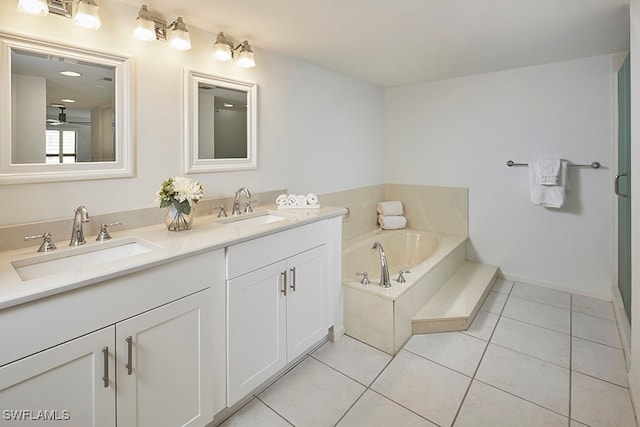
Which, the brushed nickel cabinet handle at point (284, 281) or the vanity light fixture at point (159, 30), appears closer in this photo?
the vanity light fixture at point (159, 30)

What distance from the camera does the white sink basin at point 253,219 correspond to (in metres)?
2.14

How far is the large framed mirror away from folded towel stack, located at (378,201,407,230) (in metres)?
1.87

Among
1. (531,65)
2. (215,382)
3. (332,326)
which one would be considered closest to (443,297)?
(332,326)

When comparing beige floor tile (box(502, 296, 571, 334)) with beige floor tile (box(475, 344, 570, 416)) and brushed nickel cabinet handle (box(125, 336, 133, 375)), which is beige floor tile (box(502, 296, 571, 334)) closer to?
beige floor tile (box(475, 344, 570, 416))

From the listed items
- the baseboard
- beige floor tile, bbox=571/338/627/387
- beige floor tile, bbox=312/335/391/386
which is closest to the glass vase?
beige floor tile, bbox=312/335/391/386

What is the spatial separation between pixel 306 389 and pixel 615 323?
245 cm

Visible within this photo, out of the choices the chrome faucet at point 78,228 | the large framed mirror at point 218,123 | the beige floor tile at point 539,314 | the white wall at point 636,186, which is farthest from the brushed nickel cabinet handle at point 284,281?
the beige floor tile at point 539,314

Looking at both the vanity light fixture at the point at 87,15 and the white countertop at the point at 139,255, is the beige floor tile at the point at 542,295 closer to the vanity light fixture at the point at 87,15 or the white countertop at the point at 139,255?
the white countertop at the point at 139,255

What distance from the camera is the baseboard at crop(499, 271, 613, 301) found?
3.00 meters

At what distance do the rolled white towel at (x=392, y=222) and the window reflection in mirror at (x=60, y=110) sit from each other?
9.20 ft

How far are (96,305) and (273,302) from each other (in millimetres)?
898

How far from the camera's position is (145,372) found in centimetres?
132

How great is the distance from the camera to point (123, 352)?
124 cm

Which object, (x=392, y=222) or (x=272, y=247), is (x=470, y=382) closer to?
(x=272, y=247)
